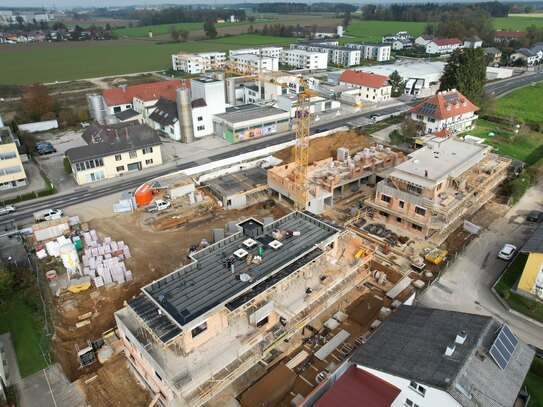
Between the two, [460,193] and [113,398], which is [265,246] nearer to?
[113,398]

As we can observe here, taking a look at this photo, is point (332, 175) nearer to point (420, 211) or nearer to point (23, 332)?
point (420, 211)

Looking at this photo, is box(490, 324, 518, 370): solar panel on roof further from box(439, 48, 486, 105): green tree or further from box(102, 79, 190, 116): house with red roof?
box(102, 79, 190, 116): house with red roof

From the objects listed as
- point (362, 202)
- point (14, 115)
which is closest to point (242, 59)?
point (14, 115)

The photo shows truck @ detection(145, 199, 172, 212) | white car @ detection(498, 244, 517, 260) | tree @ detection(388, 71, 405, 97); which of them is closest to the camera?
white car @ detection(498, 244, 517, 260)

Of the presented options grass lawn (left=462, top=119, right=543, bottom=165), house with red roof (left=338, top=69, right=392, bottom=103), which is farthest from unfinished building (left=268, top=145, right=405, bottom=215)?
house with red roof (left=338, top=69, right=392, bottom=103)

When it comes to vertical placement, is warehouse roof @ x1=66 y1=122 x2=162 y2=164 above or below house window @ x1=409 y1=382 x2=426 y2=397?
above

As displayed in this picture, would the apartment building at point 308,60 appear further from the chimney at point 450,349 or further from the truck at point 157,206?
the chimney at point 450,349
